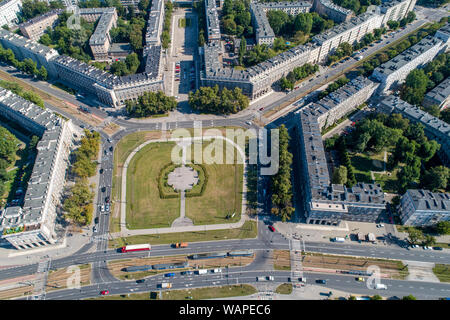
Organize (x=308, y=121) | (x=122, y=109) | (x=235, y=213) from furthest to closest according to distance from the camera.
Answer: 1. (x=122, y=109)
2. (x=308, y=121)
3. (x=235, y=213)

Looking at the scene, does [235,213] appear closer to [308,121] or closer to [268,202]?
[268,202]

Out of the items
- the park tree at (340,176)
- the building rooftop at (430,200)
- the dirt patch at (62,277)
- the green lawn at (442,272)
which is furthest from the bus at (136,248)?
the green lawn at (442,272)

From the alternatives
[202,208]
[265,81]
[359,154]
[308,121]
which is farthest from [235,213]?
[265,81]

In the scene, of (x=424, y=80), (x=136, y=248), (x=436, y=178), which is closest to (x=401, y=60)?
(x=424, y=80)

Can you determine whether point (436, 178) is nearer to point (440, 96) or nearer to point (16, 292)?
point (440, 96)

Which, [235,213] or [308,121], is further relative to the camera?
[308,121]

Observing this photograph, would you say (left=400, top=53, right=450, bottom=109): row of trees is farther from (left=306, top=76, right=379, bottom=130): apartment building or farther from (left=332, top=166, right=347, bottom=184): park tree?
(left=332, top=166, right=347, bottom=184): park tree

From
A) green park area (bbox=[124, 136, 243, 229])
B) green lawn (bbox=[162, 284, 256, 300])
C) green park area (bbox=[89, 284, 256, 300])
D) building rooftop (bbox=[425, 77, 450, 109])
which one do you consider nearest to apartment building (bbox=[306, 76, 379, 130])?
building rooftop (bbox=[425, 77, 450, 109])
